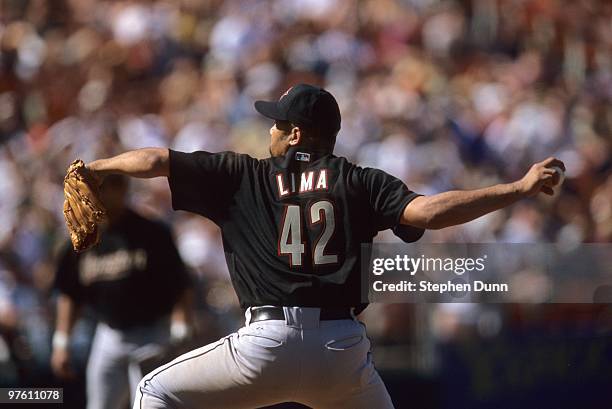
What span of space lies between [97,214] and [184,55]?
3.19m

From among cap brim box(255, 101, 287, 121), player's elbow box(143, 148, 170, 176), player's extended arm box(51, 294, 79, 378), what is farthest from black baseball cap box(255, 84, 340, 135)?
player's extended arm box(51, 294, 79, 378)

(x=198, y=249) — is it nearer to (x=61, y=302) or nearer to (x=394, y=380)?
(x=61, y=302)

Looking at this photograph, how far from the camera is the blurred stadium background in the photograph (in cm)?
526

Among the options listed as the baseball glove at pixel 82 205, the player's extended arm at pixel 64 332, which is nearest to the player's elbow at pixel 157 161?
the baseball glove at pixel 82 205

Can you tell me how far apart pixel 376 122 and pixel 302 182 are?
2.84 m

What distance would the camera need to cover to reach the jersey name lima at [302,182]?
9.64ft

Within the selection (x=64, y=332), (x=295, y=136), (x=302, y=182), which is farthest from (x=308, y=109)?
(x=64, y=332)

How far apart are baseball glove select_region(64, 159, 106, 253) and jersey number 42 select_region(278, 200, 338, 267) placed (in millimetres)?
622

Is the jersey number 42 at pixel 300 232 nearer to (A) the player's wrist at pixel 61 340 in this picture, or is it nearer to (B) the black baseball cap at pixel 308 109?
(B) the black baseball cap at pixel 308 109

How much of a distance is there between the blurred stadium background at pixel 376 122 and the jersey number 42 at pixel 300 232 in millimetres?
2440

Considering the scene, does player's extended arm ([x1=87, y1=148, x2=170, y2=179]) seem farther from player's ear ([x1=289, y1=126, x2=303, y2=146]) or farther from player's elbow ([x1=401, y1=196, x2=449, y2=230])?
player's elbow ([x1=401, y1=196, x2=449, y2=230])

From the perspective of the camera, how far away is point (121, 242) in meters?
5.00

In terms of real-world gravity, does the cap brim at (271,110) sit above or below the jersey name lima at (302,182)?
above

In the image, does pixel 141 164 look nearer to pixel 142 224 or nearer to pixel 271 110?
pixel 271 110
